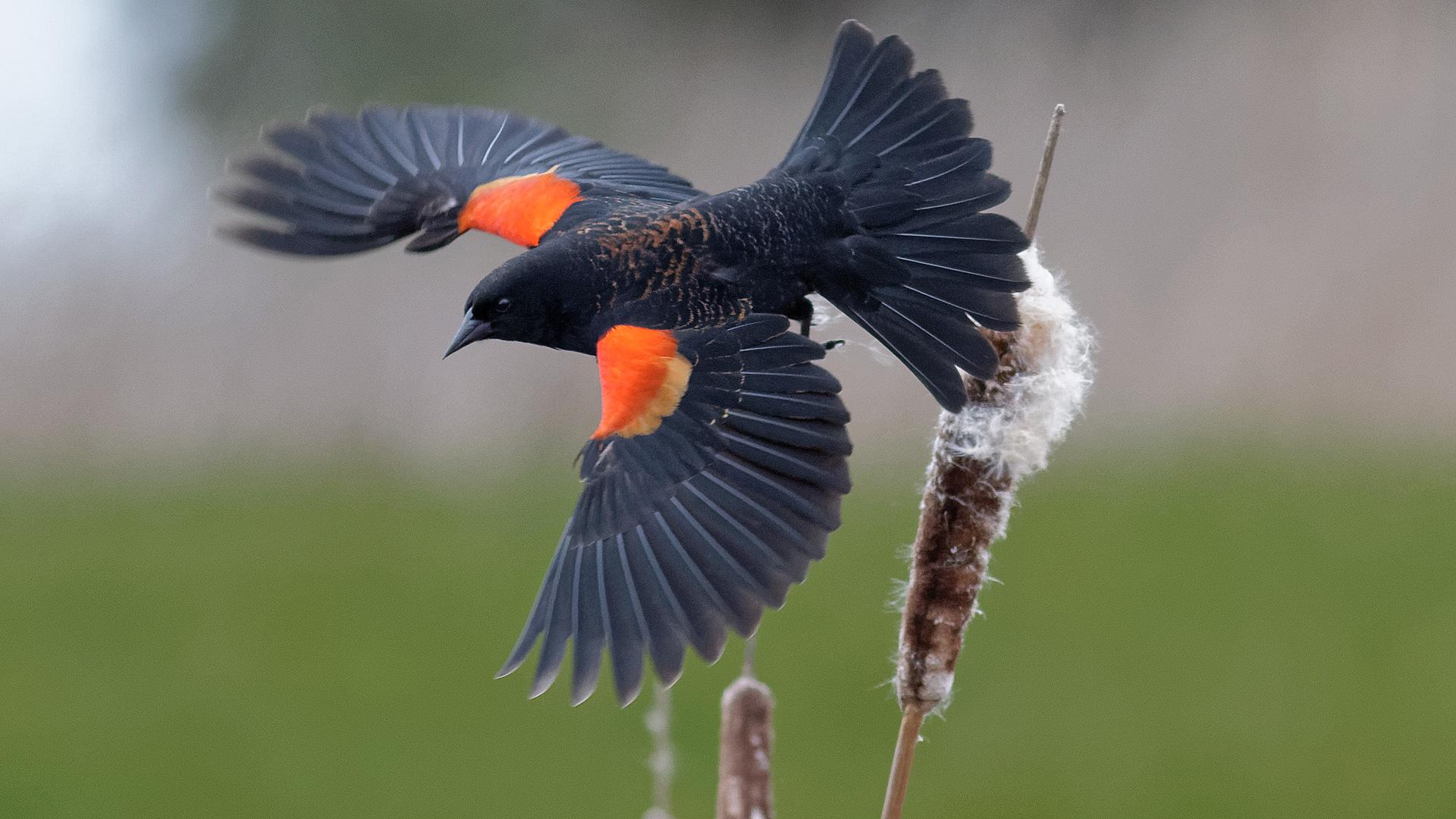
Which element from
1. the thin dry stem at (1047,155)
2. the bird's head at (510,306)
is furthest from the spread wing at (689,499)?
the thin dry stem at (1047,155)

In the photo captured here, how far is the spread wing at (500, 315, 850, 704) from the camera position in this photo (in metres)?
1.03

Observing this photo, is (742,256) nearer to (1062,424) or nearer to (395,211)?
(1062,424)

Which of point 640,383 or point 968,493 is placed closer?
point 968,493

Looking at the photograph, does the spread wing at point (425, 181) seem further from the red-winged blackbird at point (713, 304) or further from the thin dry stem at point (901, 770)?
the thin dry stem at point (901, 770)

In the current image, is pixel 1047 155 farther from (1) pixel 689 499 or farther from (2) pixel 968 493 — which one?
(1) pixel 689 499

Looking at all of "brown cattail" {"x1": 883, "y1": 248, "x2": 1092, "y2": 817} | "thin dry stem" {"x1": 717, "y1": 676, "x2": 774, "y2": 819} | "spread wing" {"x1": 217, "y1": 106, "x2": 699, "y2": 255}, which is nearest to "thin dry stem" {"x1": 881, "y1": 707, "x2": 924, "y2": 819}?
"brown cattail" {"x1": 883, "y1": 248, "x2": 1092, "y2": 817}

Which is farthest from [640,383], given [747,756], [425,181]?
[425,181]

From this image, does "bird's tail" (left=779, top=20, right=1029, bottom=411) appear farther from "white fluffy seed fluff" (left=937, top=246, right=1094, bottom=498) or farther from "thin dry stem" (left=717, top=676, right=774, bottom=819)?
"thin dry stem" (left=717, top=676, right=774, bottom=819)

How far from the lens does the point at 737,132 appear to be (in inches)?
187

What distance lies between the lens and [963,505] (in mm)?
893

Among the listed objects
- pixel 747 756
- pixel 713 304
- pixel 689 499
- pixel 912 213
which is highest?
pixel 912 213

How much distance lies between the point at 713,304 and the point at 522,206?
0.38 meters

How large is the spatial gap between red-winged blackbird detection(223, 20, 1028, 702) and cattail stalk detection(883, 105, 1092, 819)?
9 centimetres

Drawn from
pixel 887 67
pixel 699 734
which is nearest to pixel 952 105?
pixel 887 67
